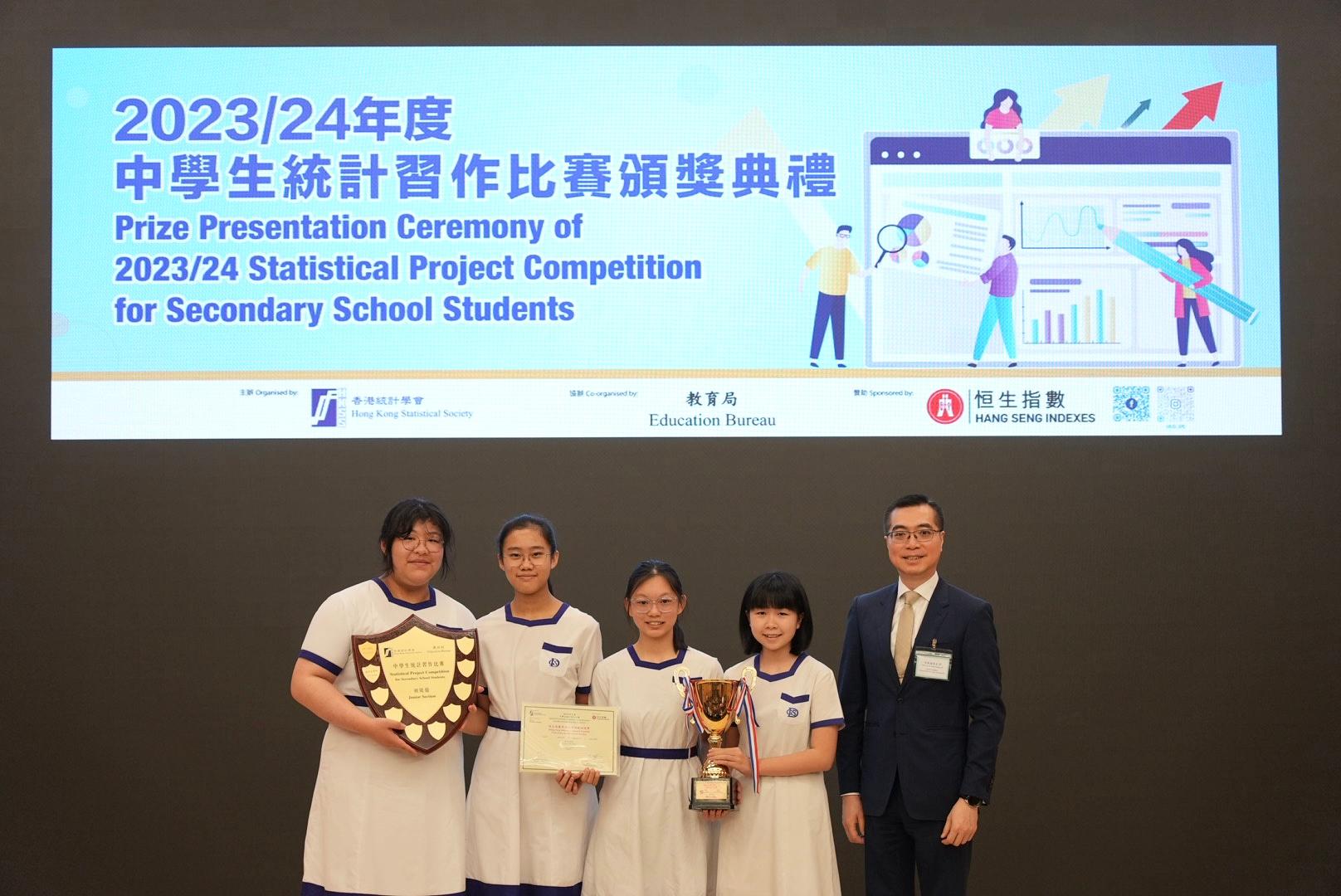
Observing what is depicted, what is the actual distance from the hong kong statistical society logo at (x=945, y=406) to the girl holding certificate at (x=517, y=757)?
1.85 m

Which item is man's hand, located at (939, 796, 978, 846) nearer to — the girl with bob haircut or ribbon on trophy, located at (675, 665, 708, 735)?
ribbon on trophy, located at (675, 665, 708, 735)

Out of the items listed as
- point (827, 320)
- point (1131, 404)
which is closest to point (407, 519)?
point (827, 320)

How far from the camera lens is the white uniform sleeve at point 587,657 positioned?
3.27m

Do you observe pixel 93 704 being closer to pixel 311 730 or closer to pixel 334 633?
pixel 311 730

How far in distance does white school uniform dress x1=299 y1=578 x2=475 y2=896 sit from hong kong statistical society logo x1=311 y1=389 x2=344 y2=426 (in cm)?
159

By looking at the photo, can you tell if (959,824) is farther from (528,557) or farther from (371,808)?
(371,808)

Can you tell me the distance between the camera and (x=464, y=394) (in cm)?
454

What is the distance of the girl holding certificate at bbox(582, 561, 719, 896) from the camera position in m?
3.16

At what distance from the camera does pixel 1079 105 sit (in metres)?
4.61

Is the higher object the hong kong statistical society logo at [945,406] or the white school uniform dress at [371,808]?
the hong kong statistical society logo at [945,406]

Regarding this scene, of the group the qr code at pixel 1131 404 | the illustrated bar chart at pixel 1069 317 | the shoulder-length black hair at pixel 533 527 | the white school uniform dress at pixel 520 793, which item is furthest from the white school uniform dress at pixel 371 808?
the qr code at pixel 1131 404

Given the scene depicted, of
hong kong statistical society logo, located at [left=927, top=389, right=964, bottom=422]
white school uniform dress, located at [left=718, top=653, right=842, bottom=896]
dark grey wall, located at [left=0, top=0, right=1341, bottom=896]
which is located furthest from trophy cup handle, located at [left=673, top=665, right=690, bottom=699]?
hong kong statistical society logo, located at [left=927, top=389, right=964, bottom=422]

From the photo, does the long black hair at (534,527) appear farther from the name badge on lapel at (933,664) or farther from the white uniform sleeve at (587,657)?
the name badge on lapel at (933,664)

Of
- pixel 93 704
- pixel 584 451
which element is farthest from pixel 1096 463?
pixel 93 704
